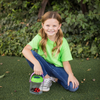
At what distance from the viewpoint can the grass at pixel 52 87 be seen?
2.09m

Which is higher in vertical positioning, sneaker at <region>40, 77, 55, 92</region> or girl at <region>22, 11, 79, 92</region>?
girl at <region>22, 11, 79, 92</region>

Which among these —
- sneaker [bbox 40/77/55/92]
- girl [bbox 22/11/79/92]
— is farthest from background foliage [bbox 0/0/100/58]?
sneaker [bbox 40/77/55/92]

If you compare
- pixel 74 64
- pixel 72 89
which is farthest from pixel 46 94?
pixel 74 64

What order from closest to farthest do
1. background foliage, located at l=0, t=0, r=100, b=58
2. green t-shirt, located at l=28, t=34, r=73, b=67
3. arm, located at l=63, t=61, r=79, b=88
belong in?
arm, located at l=63, t=61, r=79, b=88 < green t-shirt, located at l=28, t=34, r=73, b=67 < background foliage, located at l=0, t=0, r=100, b=58

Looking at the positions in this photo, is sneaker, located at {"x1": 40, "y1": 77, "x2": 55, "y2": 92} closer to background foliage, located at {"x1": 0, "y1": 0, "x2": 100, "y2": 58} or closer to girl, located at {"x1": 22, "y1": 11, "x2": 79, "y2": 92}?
girl, located at {"x1": 22, "y1": 11, "x2": 79, "y2": 92}

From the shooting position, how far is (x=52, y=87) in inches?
93.9

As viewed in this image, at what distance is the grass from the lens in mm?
2092

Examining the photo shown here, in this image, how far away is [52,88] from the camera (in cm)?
235

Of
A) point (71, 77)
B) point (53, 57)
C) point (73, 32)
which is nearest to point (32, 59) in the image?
point (53, 57)

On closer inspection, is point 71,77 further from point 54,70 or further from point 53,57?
point 53,57

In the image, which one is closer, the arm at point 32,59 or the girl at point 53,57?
the arm at point 32,59

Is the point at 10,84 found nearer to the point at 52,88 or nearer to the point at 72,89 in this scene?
the point at 52,88

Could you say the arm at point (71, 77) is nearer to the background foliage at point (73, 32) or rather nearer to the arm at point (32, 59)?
the arm at point (32, 59)

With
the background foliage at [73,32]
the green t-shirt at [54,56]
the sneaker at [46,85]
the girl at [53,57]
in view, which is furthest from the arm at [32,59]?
the background foliage at [73,32]
